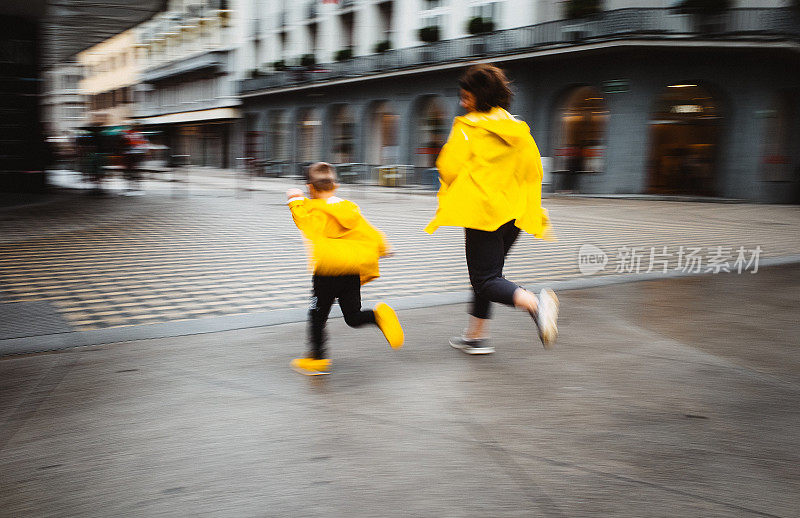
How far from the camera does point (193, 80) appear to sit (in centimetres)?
5156

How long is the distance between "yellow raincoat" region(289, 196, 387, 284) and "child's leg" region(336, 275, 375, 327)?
8 cm

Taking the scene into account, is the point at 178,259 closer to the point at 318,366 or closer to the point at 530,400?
the point at 318,366

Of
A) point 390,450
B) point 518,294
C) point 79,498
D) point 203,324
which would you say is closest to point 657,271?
point 518,294

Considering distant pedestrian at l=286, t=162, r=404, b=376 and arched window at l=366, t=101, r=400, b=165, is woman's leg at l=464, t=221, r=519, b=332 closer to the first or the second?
distant pedestrian at l=286, t=162, r=404, b=376

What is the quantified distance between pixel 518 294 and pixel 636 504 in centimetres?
168

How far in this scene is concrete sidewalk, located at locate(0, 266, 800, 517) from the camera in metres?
2.67

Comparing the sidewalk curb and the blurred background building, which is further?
the blurred background building

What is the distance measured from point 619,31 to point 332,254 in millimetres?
20828

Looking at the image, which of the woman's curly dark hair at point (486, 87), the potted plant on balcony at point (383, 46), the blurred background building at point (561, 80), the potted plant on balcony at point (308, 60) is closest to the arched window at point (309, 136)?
the blurred background building at point (561, 80)

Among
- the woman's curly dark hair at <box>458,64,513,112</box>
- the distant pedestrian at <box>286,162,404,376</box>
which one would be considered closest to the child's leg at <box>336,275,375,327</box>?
the distant pedestrian at <box>286,162,404,376</box>

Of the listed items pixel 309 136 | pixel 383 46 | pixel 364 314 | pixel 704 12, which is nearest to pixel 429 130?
pixel 383 46

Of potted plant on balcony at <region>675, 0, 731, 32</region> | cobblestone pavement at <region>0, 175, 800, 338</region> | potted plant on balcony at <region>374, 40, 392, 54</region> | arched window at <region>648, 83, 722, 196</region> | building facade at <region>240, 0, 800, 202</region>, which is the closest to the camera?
cobblestone pavement at <region>0, 175, 800, 338</region>

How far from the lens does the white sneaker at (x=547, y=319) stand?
13.2 feet

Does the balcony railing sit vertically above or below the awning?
above
